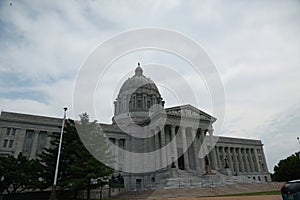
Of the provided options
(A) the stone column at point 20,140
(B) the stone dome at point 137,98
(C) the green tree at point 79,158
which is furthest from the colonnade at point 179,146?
(A) the stone column at point 20,140

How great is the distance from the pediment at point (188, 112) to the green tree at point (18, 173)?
25.4 m

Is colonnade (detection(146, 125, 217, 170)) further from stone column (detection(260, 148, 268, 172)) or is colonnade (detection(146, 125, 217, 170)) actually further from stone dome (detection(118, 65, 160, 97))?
stone column (detection(260, 148, 268, 172))

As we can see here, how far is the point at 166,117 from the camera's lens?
4216 centimetres

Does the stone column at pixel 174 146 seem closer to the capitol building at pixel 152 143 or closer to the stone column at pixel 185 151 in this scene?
the capitol building at pixel 152 143

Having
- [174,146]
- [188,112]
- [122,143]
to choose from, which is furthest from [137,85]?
[174,146]

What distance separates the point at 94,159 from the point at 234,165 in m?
48.9

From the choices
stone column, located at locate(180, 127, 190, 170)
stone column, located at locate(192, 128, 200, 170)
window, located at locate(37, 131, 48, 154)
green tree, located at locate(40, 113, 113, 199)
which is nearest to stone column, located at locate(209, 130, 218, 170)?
stone column, located at locate(192, 128, 200, 170)

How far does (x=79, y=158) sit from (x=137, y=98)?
36583 millimetres

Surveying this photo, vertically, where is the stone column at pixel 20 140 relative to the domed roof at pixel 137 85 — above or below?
below

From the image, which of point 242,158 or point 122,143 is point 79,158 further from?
point 242,158

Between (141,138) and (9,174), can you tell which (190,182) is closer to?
(141,138)

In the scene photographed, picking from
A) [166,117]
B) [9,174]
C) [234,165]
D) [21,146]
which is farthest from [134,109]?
[9,174]

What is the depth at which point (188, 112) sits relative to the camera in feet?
148

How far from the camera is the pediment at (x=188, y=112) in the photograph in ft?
143
